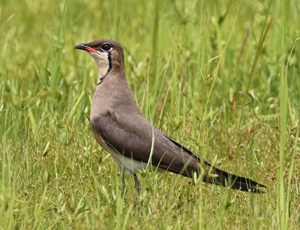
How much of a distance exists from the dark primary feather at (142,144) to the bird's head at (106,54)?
460mm

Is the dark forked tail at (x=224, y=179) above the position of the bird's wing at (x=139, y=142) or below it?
below

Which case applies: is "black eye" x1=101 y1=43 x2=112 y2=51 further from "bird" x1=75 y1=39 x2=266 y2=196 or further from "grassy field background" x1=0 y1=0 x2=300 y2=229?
"grassy field background" x1=0 y1=0 x2=300 y2=229

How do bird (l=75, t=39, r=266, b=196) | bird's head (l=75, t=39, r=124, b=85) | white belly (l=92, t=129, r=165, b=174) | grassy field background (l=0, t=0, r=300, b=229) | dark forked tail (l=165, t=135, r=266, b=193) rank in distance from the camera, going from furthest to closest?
bird's head (l=75, t=39, r=124, b=85), white belly (l=92, t=129, r=165, b=174), bird (l=75, t=39, r=266, b=196), dark forked tail (l=165, t=135, r=266, b=193), grassy field background (l=0, t=0, r=300, b=229)

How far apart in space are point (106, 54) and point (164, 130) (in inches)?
47.9

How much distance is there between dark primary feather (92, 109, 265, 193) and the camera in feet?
13.7

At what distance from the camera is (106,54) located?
470cm

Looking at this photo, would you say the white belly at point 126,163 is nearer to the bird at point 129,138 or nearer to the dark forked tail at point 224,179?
the bird at point 129,138

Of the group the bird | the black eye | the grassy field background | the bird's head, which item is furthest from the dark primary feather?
the black eye

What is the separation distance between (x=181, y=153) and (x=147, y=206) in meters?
0.58

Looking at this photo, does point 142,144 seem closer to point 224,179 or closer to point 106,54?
point 224,179

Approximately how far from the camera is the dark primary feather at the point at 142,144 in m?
4.18

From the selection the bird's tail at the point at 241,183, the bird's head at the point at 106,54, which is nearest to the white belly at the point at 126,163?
the bird's tail at the point at 241,183

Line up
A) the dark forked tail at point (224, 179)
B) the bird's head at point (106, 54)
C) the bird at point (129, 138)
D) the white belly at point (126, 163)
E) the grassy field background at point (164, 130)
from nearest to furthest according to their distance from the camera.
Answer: the grassy field background at point (164, 130)
the dark forked tail at point (224, 179)
the bird at point (129, 138)
the white belly at point (126, 163)
the bird's head at point (106, 54)

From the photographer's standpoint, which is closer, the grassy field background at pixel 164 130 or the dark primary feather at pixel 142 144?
the grassy field background at pixel 164 130
